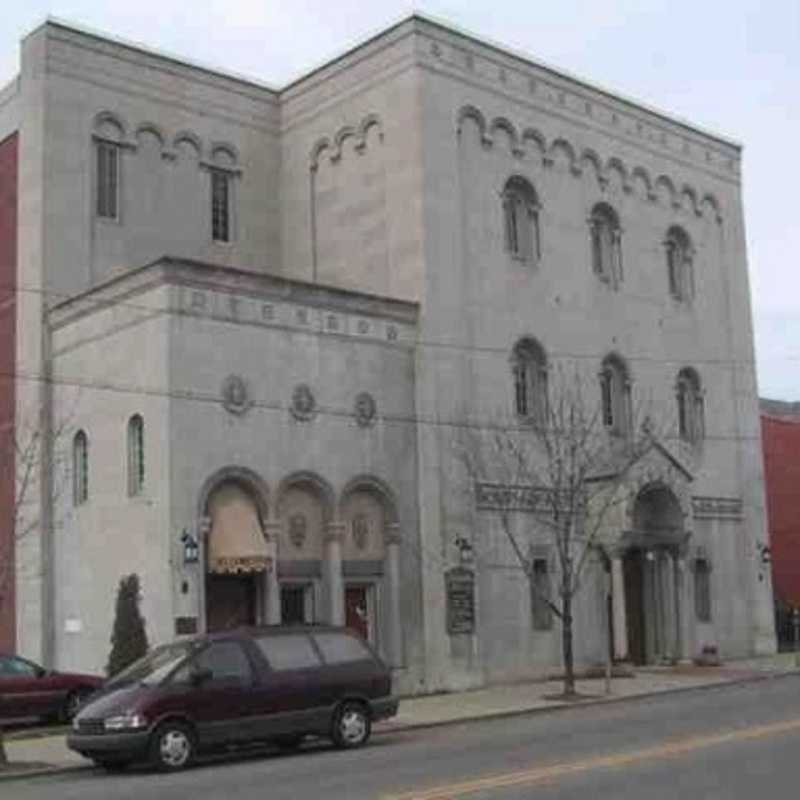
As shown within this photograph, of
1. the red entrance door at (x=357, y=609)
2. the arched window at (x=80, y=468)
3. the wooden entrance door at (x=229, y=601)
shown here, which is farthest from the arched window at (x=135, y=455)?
the red entrance door at (x=357, y=609)

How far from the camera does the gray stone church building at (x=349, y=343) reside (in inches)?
1157

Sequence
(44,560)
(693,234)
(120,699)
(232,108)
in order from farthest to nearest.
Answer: (693,234) → (232,108) → (44,560) → (120,699)

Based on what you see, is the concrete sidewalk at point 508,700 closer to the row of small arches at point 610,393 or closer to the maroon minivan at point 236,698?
the maroon minivan at point 236,698

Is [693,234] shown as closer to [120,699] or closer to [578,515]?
[578,515]

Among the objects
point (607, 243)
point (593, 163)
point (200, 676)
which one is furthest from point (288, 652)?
point (593, 163)

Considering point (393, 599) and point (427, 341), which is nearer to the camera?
point (393, 599)

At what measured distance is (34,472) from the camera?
31.8 m

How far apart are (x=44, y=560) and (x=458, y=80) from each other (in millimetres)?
14315

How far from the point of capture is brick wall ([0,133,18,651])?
107 ft

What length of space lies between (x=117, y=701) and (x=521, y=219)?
20419 millimetres

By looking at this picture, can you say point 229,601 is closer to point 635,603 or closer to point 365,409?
point 365,409

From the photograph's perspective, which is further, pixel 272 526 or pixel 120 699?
pixel 272 526

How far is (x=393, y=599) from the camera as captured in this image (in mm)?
31906

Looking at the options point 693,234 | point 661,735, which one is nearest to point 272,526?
point 661,735
